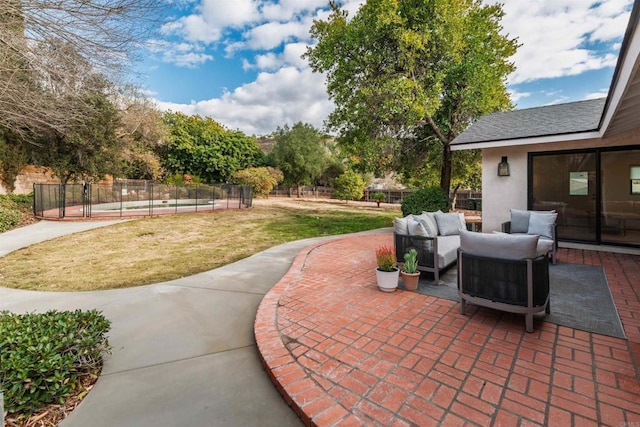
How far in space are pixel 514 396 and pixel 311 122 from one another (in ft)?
101

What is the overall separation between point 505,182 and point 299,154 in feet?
74.5

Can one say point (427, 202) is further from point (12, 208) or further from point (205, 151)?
point (205, 151)

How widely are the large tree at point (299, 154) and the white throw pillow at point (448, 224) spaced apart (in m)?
23.6

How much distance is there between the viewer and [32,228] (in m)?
10.0

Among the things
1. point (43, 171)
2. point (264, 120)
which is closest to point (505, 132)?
point (43, 171)

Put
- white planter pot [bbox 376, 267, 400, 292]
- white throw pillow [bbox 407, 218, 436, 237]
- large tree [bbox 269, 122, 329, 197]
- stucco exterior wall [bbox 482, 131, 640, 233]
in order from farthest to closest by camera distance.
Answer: large tree [bbox 269, 122, 329, 197], stucco exterior wall [bbox 482, 131, 640, 233], white throw pillow [bbox 407, 218, 436, 237], white planter pot [bbox 376, 267, 400, 292]

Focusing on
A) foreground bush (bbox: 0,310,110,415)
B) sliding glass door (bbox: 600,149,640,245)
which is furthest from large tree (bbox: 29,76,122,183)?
sliding glass door (bbox: 600,149,640,245)

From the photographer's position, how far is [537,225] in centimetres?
541

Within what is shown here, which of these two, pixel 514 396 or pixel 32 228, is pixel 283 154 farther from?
pixel 514 396

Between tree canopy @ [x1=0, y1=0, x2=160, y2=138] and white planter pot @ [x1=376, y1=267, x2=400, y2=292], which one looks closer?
tree canopy @ [x1=0, y1=0, x2=160, y2=138]

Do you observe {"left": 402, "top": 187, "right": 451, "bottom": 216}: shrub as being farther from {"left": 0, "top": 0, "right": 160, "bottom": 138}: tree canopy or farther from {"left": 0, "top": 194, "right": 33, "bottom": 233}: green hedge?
{"left": 0, "top": 194, "right": 33, "bottom": 233}: green hedge

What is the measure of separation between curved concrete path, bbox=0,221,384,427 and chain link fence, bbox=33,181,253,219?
10.7 meters

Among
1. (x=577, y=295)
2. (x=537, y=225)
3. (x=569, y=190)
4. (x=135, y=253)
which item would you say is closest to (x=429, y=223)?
(x=537, y=225)

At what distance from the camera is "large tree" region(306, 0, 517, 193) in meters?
8.88
